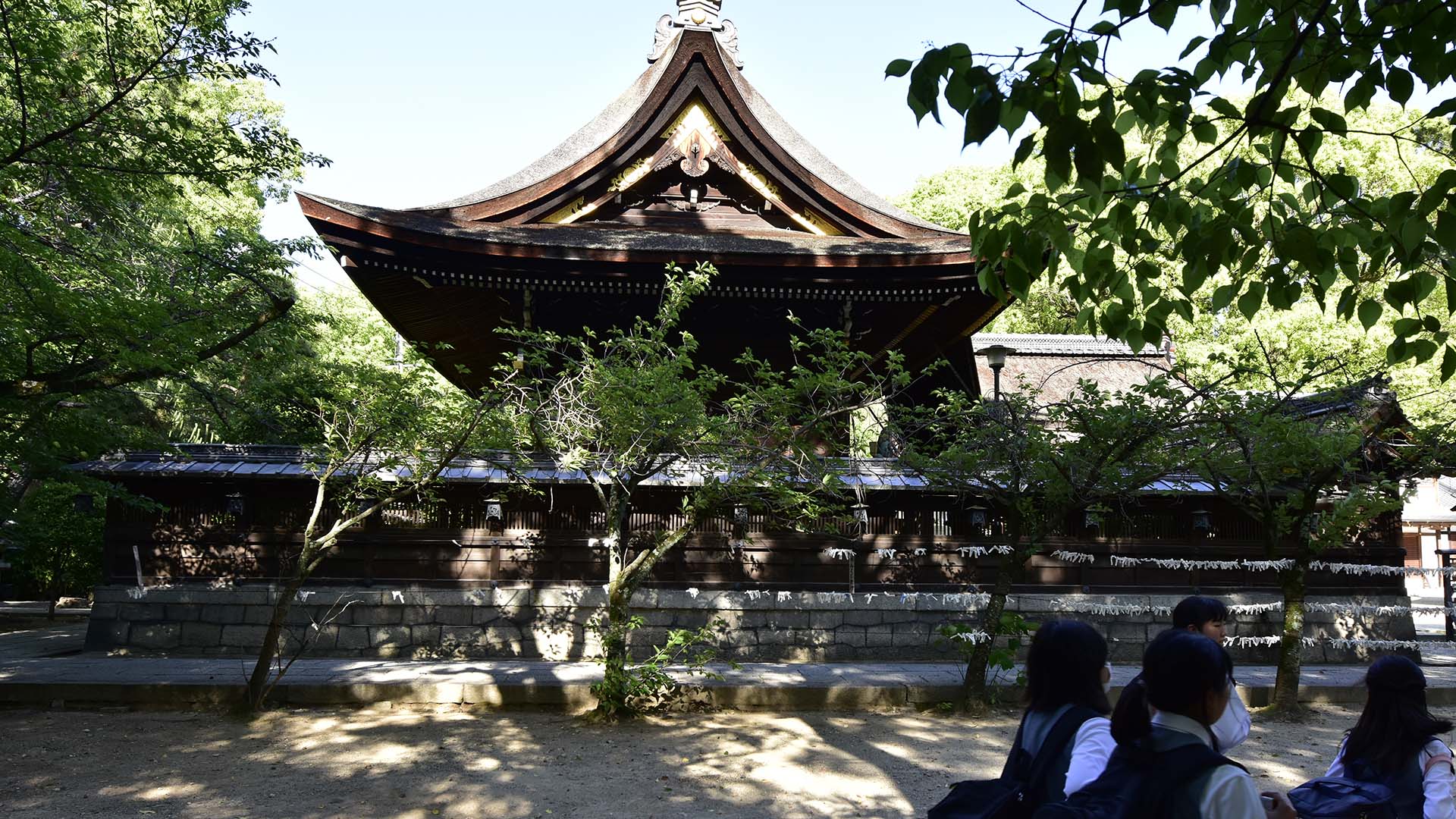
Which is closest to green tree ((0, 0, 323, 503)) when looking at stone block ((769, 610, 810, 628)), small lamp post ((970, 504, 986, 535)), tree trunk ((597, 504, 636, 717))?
tree trunk ((597, 504, 636, 717))

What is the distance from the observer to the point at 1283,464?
8.82 meters

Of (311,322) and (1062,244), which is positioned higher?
(311,322)

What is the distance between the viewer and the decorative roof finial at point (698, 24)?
15734mm

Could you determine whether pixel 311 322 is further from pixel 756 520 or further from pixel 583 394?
pixel 756 520

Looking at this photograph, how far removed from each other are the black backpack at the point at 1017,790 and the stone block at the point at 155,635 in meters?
10.7

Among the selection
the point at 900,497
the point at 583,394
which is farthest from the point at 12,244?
the point at 900,497

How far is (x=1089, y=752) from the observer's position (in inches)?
101

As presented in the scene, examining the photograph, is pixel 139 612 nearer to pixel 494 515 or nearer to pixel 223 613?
pixel 223 613

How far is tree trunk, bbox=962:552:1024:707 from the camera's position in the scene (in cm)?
882

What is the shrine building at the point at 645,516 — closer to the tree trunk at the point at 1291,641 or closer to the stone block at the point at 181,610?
the stone block at the point at 181,610

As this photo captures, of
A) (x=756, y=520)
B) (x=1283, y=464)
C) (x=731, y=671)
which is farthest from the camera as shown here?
(x=756, y=520)

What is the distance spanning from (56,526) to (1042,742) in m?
18.9

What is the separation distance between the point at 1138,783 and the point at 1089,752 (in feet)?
0.94

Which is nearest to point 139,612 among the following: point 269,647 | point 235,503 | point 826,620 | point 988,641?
point 235,503
